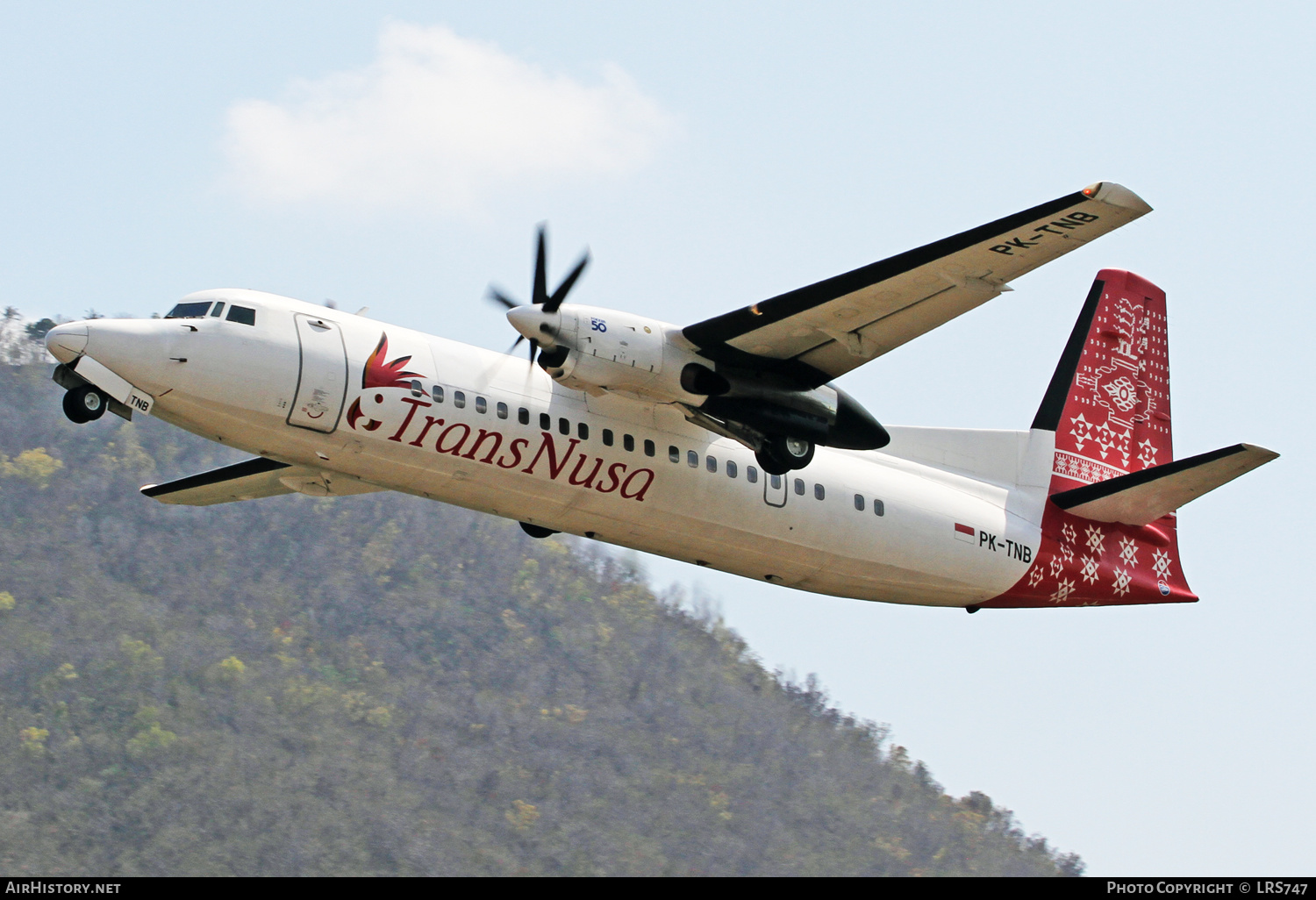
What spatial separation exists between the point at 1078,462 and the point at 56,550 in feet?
242

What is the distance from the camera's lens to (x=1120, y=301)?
22.7 metres

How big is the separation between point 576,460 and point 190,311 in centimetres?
445

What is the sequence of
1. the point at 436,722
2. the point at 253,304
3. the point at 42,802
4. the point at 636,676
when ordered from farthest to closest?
the point at 636,676, the point at 436,722, the point at 42,802, the point at 253,304

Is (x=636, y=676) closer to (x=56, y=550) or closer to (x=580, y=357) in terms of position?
(x=56, y=550)

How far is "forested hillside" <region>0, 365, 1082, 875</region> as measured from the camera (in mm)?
60688

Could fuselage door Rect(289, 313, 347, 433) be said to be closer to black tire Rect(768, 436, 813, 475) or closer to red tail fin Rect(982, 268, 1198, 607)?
black tire Rect(768, 436, 813, 475)

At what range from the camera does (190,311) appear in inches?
586

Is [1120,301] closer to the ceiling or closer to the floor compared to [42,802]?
closer to the ceiling

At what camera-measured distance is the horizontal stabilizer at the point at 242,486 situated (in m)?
17.0

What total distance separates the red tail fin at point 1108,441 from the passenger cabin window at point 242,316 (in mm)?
10702

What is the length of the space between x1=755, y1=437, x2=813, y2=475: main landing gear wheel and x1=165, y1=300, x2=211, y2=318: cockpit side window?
6365mm

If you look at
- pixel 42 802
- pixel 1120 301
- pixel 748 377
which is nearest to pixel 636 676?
pixel 42 802

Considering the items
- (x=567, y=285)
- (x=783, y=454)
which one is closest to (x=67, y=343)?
(x=567, y=285)

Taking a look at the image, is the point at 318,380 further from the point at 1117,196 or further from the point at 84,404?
the point at 1117,196
